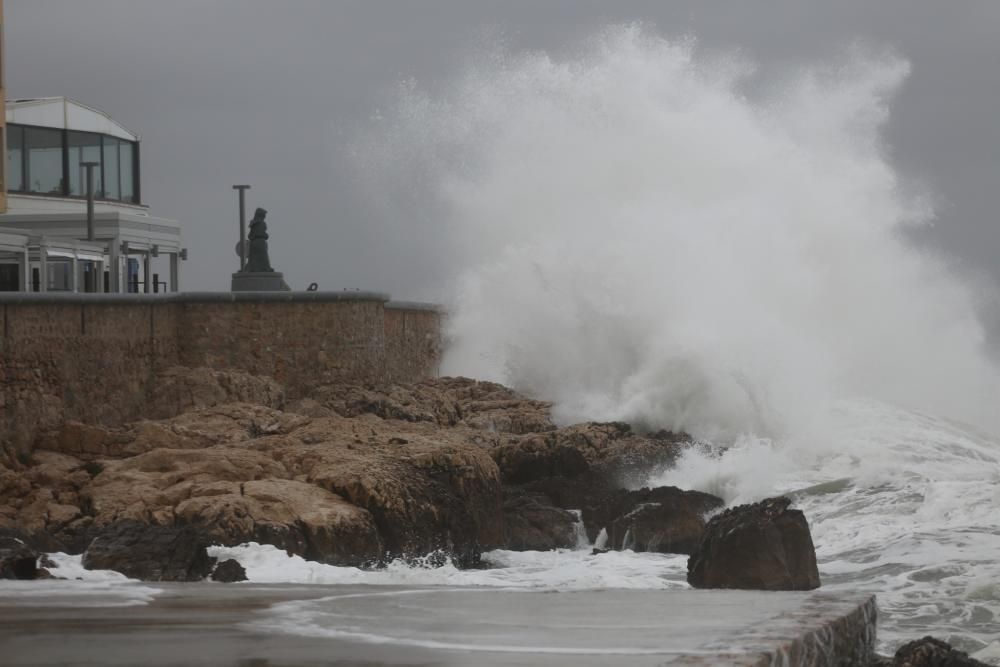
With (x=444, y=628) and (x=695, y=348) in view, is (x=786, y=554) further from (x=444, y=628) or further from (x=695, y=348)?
(x=695, y=348)

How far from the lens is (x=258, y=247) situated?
1919 centimetres

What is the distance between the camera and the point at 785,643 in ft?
20.4

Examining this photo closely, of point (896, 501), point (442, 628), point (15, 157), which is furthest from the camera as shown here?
point (15, 157)

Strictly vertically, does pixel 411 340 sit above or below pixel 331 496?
above

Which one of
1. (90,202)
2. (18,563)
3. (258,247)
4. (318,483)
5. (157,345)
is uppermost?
(90,202)

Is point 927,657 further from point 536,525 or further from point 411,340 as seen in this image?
point 411,340

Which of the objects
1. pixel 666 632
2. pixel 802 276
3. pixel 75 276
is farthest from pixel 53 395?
pixel 802 276

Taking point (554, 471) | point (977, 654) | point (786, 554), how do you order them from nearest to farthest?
point (977, 654), point (786, 554), point (554, 471)

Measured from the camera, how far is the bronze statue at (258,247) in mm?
18969

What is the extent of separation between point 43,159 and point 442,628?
64.9 feet

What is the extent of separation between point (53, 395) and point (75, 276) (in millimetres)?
6504

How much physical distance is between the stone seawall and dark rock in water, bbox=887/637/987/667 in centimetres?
869

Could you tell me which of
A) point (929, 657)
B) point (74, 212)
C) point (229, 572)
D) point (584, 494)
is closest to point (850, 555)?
point (584, 494)

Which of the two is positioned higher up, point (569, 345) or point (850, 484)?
point (569, 345)
